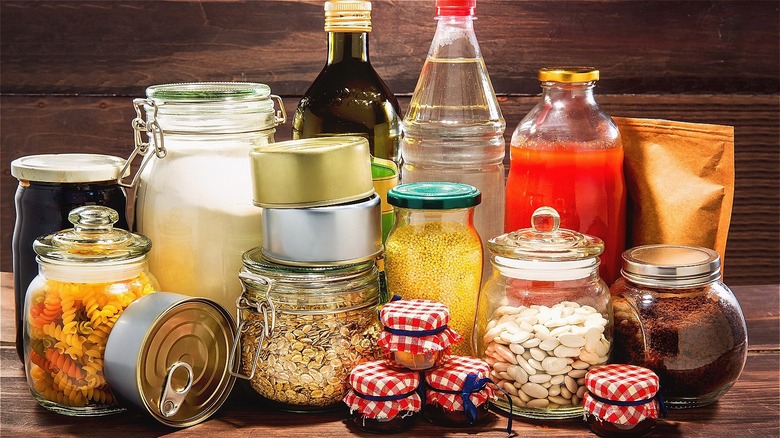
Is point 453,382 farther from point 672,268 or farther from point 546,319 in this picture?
point 672,268

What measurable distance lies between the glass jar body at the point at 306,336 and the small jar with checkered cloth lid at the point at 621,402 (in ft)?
0.65

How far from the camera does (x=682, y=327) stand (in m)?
0.79

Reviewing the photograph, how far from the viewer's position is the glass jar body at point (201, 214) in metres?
0.85

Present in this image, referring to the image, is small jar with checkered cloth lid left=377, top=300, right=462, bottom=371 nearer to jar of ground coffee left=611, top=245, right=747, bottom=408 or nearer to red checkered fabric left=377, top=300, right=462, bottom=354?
red checkered fabric left=377, top=300, right=462, bottom=354

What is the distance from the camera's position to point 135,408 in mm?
768

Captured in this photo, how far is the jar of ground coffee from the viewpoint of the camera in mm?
796

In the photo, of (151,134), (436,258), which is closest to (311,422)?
(436,258)

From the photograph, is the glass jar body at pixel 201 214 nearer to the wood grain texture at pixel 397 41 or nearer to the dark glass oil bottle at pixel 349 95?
the dark glass oil bottle at pixel 349 95

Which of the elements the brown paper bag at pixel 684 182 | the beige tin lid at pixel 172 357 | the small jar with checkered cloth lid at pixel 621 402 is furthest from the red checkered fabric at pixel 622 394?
the beige tin lid at pixel 172 357

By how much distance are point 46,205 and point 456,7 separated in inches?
17.4

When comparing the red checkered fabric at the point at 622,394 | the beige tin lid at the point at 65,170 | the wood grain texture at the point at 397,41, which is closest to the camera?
the red checkered fabric at the point at 622,394

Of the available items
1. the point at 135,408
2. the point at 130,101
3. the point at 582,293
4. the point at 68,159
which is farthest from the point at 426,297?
the point at 130,101

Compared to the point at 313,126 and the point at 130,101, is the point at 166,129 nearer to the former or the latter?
the point at 313,126

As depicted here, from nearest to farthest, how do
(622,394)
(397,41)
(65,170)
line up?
(622,394), (65,170), (397,41)
